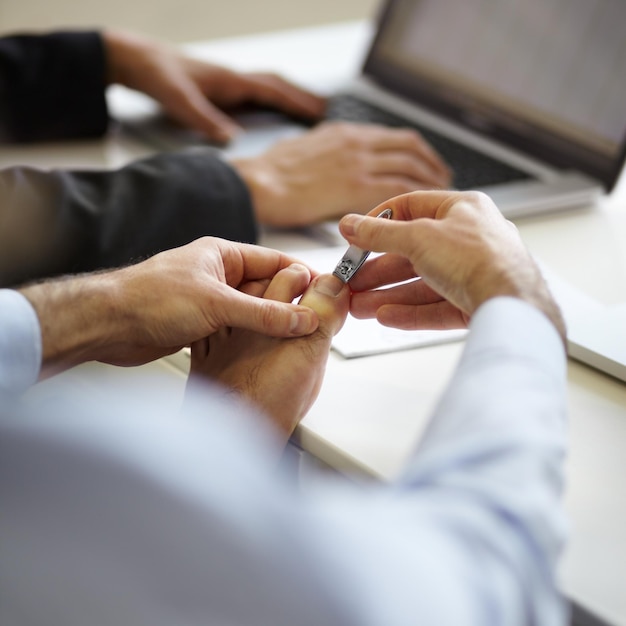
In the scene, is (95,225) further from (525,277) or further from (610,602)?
(610,602)

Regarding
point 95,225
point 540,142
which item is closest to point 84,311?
point 95,225

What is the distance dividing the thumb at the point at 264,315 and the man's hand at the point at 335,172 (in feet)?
1.04

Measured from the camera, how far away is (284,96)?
4.35 ft

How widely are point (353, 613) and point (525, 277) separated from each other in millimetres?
325

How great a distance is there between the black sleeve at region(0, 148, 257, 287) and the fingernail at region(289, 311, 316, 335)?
206 millimetres

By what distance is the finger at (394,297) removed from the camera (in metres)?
0.76

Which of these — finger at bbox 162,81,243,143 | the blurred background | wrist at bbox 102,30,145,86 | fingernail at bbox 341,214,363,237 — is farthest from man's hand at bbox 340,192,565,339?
the blurred background

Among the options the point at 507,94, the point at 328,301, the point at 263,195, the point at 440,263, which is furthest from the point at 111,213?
the point at 507,94

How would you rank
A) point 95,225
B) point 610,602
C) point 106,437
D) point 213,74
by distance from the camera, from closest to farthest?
point 106,437
point 610,602
point 95,225
point 213,74

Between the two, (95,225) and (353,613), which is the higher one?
(353,613)

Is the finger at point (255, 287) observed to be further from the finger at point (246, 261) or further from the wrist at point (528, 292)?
the wrist at point (528, 292)

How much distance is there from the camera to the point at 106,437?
361 millimetres

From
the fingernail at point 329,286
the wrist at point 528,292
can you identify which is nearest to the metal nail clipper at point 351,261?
the fingernail at point 329,286

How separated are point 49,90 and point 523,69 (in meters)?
0.62
